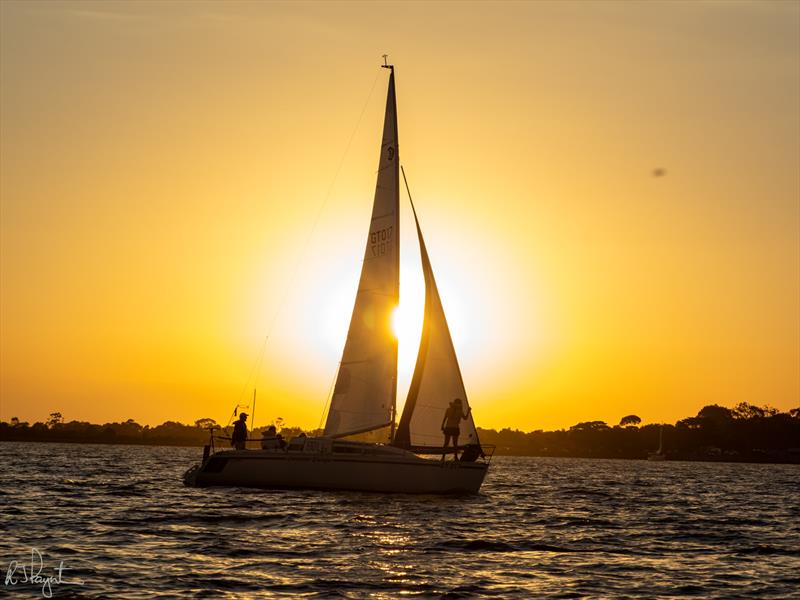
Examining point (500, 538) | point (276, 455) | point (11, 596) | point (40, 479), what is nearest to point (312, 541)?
point (500, 538)

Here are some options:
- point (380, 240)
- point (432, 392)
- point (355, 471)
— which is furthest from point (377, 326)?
point (355, 471)

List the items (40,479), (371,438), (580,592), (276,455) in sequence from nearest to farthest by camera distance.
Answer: (580,592) → (276,455) → (371,438) → (40,479)

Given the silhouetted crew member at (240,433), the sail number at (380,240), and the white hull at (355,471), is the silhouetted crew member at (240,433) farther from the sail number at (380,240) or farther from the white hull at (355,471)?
the sail number at (380,240)

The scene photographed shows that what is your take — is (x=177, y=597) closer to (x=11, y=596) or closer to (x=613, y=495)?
(x=11, y=596)

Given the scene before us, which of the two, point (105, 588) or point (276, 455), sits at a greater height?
point (276, 455)

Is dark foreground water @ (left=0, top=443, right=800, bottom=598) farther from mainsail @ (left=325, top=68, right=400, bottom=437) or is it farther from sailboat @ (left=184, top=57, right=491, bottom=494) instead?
mainsail @ (left=325, top=68, right=400, bottom=437)

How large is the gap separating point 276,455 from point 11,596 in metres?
19.2

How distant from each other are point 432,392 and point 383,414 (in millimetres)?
1870

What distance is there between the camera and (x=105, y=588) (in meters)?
16.2

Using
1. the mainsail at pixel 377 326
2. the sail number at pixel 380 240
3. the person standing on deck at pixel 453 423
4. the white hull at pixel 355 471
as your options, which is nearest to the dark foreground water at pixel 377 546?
the white hull at pixel 355 471

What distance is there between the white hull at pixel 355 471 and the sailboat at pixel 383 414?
0.10ft

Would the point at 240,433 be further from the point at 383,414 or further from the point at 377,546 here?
the point at 377,546

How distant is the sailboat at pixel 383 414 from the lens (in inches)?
1315

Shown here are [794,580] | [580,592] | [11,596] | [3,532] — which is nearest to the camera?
[11,596]
